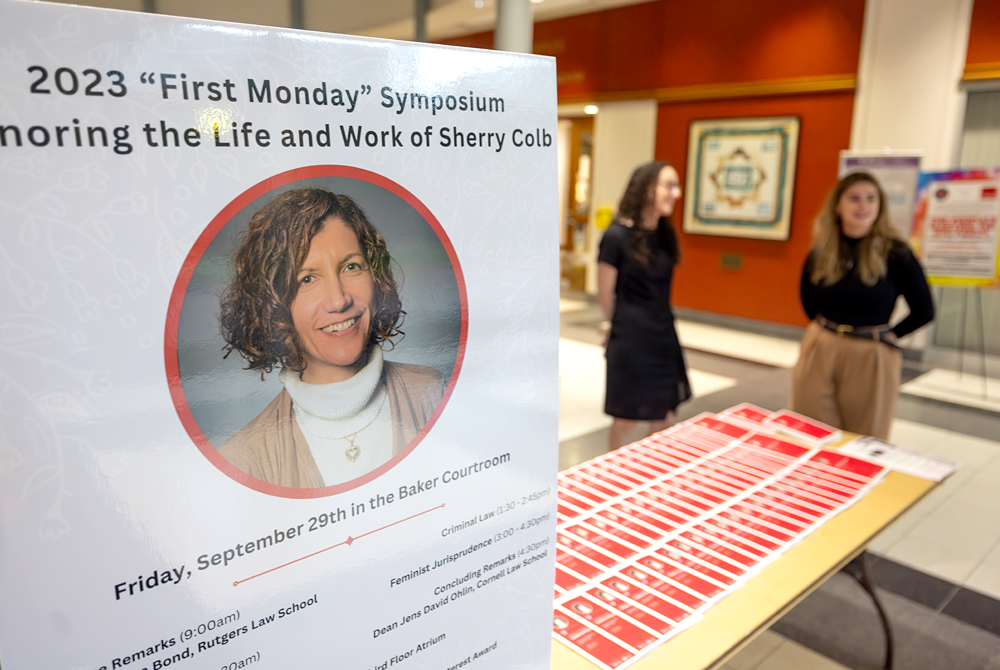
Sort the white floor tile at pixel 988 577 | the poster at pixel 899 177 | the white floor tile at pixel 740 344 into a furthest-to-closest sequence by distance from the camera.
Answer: the white floor tile at pixel 740 344 → the poster at pixel 899 177 → the white floor tile at pixel 988 577

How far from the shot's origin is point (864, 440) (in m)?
2.13

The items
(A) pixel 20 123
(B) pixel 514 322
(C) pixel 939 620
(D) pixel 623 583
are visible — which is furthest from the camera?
(C) pixel 939 620

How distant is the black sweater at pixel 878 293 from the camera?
2.65m

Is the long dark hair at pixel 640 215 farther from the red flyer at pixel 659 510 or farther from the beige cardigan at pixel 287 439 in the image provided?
the beige cardigan at pixel 287 439

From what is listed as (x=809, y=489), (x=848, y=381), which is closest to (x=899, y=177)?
(x=848, y=381)

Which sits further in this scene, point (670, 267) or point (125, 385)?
point (670, 267)

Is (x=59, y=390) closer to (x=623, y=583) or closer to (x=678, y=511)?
(x=623, y=583)

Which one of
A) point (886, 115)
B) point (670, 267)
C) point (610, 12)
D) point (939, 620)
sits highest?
point (610, 12)

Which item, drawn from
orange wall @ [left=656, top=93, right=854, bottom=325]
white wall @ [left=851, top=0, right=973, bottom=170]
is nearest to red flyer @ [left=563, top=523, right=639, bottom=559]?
white wall @ [left=851, top=0, right=973, bottom=170]

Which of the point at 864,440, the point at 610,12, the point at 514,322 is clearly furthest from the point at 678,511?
the point at 610,12

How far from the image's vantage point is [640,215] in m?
2.73

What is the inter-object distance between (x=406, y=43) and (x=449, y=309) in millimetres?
249

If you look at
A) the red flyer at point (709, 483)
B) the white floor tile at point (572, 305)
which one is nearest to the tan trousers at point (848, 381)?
the red flyer at point (709, 483)

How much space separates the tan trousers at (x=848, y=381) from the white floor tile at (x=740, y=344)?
2964 mm
